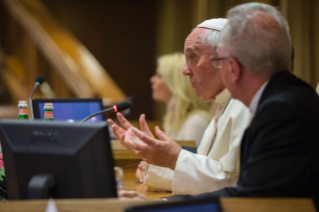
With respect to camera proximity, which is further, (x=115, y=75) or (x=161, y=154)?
(x=115, y=75)

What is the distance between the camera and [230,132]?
1.80 metres

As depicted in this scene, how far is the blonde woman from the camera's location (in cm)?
381

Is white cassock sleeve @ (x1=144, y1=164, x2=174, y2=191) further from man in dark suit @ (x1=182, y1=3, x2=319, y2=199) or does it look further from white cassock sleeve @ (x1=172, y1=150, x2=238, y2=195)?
man in dark suit @ (x1=182, y1=3, x2=319, y2=199)

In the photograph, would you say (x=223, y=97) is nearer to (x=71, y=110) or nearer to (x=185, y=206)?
(x=185, y=206)

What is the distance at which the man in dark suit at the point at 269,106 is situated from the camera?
1.19 m

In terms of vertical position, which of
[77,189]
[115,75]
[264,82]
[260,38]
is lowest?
[115,75]

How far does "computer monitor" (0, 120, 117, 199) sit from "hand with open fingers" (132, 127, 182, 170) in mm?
370

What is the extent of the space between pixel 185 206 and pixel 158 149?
699 millimetres

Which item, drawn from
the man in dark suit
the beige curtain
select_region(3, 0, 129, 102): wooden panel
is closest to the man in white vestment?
the man in dark suit

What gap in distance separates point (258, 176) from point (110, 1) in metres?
7.27

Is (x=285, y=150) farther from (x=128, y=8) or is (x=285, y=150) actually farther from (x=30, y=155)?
(x=128, y=8)

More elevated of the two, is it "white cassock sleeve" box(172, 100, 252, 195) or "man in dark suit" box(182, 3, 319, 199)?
"man in dark suit" box(182, 3, 319, 199)

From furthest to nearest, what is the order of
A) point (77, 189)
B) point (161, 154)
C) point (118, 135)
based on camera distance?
point (118, 135) → point (161, 154) → point (77, 189)

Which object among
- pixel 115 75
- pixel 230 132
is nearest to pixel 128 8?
pixel 115 75
